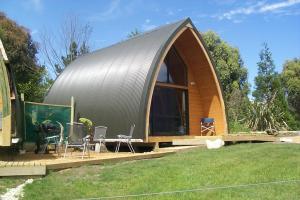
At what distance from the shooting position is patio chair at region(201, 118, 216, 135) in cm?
1619

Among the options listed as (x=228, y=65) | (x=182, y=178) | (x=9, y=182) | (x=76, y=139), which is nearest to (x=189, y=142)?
(x=76, y=139)

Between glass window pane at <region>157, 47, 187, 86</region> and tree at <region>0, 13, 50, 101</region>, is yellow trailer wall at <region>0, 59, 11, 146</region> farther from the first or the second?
tree at <region>0, 13, 50, 101</region>

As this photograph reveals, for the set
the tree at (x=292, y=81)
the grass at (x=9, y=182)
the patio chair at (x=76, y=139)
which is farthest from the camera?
the tree at (x=292, y=81)

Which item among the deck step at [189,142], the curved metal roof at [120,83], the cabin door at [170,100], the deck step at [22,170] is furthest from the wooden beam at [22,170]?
the cabin door at [170,100]

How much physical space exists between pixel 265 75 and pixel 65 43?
1560cm

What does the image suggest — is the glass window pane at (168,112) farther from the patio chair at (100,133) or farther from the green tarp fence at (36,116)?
the green tarp fence at (36,116)

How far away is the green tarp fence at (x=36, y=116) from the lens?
40.9 feet

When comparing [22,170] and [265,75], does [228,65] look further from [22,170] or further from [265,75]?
[22,170]

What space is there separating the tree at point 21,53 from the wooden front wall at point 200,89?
11316 mm

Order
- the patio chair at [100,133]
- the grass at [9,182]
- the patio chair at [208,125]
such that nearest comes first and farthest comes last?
1. the grass at [9,182]
2. the patio chair at [100,133]
3. the patio chair at [208,125]

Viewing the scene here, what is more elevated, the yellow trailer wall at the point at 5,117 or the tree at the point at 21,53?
the tree at the point at 21,53

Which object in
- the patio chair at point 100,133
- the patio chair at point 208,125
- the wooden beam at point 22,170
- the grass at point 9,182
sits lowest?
→ the grass at point 9,182

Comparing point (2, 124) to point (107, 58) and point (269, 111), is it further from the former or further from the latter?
point (269, 111)

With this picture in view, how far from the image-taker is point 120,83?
1323cm
